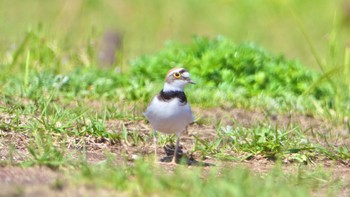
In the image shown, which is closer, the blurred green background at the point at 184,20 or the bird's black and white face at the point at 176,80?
the bird's black and white face at the point at 176,80

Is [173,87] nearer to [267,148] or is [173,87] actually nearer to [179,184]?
[267,148]

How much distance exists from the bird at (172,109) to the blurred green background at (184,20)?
6.07m

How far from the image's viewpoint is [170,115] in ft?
21.0

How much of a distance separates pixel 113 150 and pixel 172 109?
798mm

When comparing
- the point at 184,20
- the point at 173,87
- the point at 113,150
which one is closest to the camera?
the point at 173,87

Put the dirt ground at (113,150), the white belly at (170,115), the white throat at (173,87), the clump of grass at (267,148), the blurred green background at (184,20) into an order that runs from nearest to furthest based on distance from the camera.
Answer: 1. the dirt ground at (113,150)
2. the white belly at (170,115)
3. the white throat at (173,87)
4. the clump of grass at (267,148)
5. the blurred green background at (184,20)

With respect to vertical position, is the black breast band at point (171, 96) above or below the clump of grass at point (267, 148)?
above

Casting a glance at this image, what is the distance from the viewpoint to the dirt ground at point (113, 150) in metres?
4.60

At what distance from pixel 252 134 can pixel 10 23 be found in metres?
7.40

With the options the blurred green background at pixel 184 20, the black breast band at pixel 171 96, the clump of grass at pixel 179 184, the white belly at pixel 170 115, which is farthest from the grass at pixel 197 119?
the blurred green background at pixel 184 20

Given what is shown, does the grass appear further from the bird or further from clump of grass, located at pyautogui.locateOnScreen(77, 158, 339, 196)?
the bird

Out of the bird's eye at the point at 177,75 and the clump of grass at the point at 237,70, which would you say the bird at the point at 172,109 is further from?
the clump of grass at the point at 237,70

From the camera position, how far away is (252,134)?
713 cm

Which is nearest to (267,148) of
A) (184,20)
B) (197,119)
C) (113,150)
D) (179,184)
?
(197,119)
